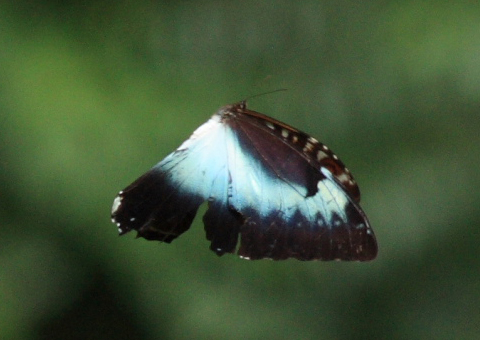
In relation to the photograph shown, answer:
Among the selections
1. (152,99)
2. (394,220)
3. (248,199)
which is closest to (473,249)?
(394,220)

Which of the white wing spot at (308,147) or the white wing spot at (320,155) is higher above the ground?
the white wing spot at (320,155)

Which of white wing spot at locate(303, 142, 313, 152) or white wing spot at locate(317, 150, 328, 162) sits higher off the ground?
white wing spot at locate(317, 150, 328, 162)

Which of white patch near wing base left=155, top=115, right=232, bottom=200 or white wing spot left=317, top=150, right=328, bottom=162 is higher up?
white wing spot left=317, top=150, right=328, bottom=162

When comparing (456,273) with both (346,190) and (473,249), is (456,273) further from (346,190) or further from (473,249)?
(346,190)

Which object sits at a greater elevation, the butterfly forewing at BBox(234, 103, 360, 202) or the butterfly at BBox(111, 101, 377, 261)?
the butterfly forewing at BBox(234, 103, 360, 202)

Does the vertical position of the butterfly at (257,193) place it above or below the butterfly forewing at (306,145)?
below

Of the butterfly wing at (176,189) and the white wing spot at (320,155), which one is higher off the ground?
the white wing spot at (320,155)

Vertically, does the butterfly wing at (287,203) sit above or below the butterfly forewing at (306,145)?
below

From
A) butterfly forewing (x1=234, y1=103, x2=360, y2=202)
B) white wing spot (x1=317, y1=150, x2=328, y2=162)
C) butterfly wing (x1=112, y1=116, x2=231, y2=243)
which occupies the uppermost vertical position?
white wing spot (x1=317, y1=150, x2=328, y2=162)

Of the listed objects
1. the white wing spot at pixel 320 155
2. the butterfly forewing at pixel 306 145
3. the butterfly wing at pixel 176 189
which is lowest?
the butterfly wing at pixel 176 189

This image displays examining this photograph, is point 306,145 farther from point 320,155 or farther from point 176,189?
point 176,189
